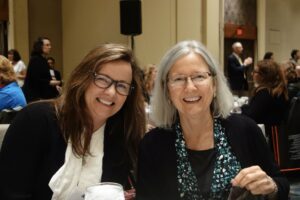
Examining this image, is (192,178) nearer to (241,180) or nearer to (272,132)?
(241,180)

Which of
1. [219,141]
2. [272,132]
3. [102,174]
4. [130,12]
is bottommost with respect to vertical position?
[272,132]

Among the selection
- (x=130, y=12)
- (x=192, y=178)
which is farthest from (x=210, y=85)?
(x=130, y=12)

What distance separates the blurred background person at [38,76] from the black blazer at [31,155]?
513 cm

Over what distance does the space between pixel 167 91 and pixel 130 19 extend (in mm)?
5586

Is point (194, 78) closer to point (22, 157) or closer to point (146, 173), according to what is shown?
point (146, 173)

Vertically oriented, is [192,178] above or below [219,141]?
below

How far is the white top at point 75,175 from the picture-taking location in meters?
1.83

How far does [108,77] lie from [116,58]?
87mm

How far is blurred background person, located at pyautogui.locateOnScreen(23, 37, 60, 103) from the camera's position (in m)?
6.90

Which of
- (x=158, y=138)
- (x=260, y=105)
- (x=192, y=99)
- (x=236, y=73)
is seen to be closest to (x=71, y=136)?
(x=158, y=138)

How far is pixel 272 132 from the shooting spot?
4.48 meters

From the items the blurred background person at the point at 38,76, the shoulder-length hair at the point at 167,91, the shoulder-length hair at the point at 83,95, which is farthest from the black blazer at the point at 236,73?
the shoulder-length hair at the point at 83,95

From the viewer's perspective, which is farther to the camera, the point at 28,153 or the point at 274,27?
the point at 274,27

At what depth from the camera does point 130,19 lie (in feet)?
24.4
